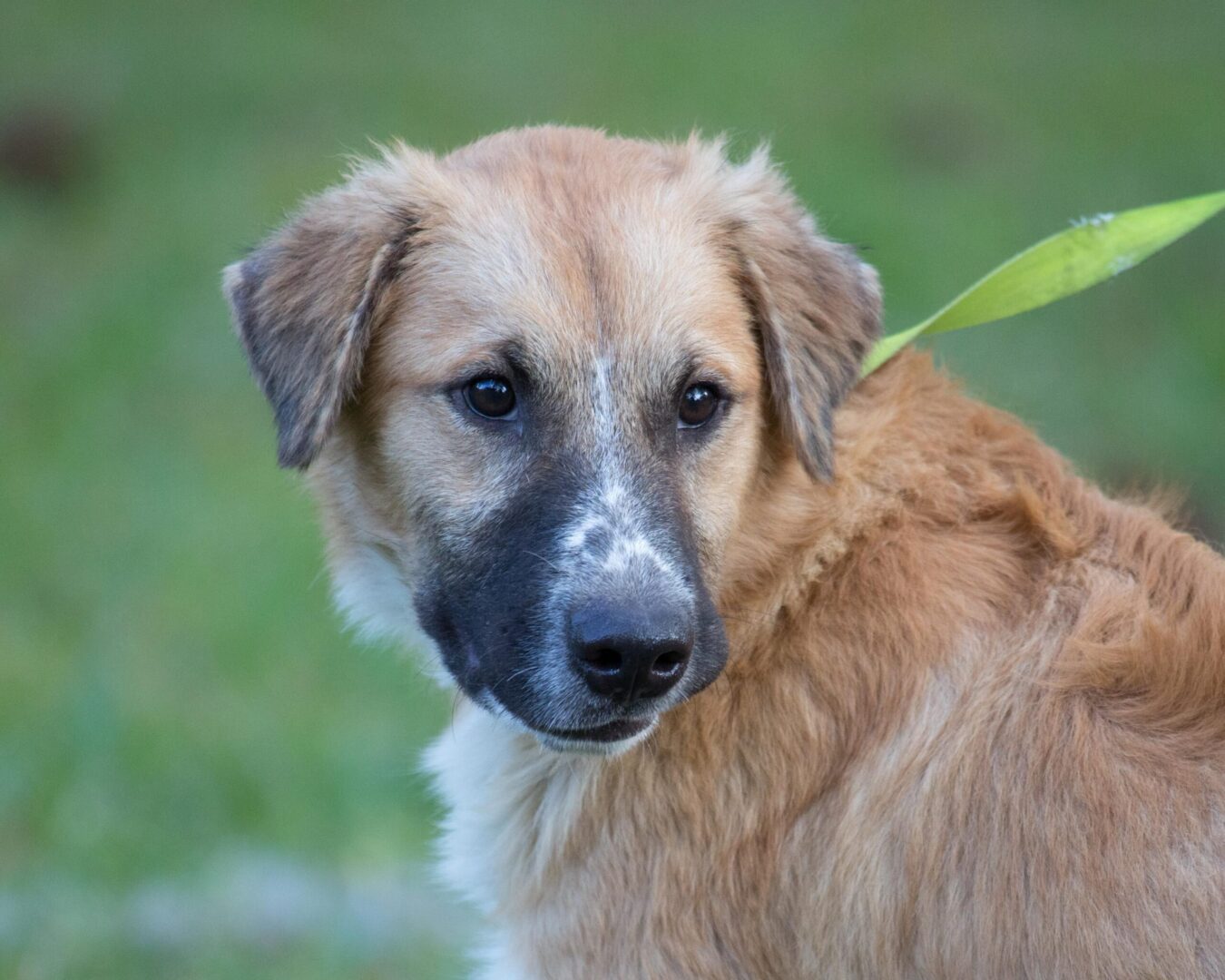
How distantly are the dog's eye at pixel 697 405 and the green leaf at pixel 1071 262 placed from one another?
647 millimetres

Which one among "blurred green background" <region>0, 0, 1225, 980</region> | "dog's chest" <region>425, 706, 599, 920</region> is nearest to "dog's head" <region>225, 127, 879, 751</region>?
"dog's chest" <region>425, 706, 599, 920</region>

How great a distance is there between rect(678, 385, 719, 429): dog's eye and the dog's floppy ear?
225 mm

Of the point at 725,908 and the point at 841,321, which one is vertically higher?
the point at 841,321

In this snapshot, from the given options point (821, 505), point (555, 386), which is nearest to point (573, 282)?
point (555, 386)

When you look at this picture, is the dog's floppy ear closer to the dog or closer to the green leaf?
the dog

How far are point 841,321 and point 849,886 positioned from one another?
1599 millimetres

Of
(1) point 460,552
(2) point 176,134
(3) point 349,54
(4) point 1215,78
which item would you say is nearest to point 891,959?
(1) point 460,552

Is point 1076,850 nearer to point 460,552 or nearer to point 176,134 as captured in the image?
point 460,552

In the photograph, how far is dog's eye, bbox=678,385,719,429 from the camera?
411 cm

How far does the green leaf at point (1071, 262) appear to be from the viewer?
459cm

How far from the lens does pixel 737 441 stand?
13.9 feet

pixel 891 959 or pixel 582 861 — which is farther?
pixel 582 861

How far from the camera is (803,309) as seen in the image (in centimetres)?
437

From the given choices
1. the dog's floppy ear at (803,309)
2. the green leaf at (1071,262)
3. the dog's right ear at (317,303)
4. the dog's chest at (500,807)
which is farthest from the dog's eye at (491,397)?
the green leaf at (1071,262)
